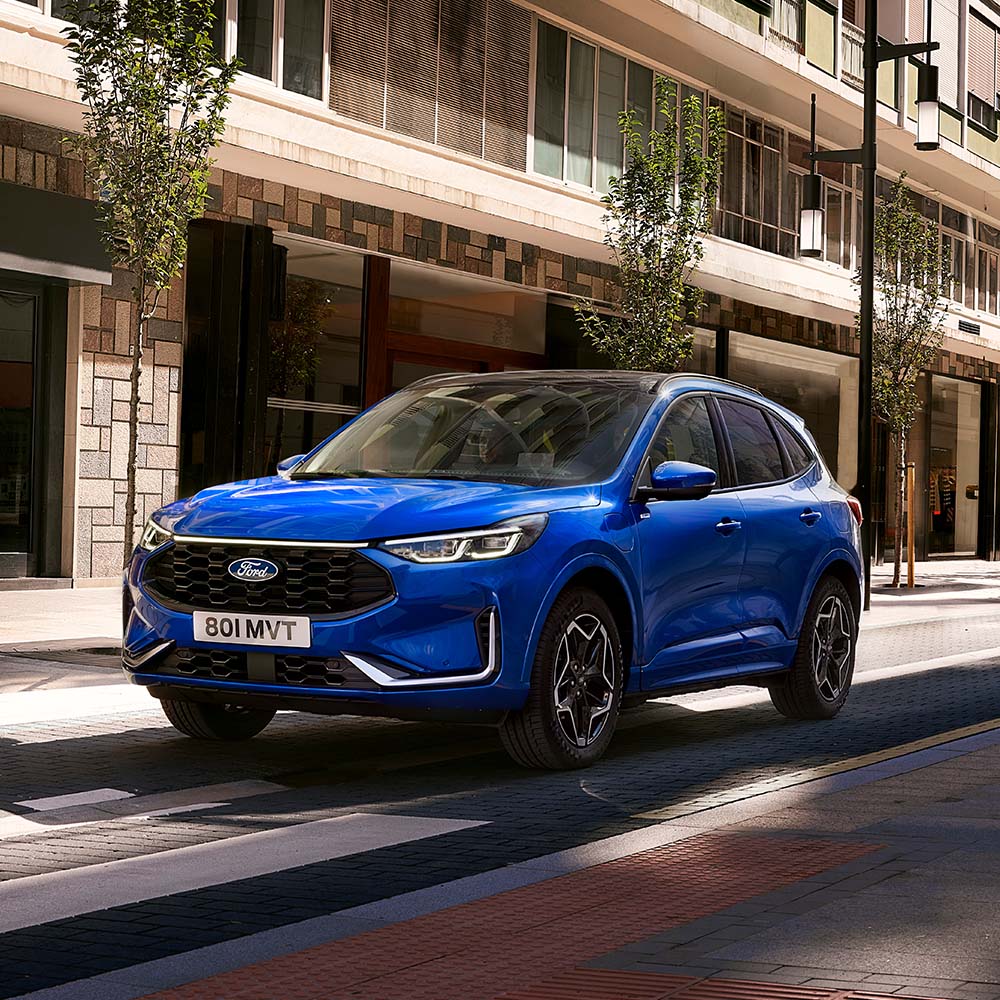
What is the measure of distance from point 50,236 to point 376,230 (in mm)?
5574

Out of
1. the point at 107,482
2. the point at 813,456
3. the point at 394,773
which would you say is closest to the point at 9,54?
the point at 107,482

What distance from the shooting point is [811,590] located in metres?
10.0

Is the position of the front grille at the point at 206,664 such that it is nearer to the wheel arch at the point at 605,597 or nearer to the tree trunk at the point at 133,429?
the wheel arch at the point at 605,597

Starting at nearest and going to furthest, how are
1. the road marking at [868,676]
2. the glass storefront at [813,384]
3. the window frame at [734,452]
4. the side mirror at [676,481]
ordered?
the side mirror at [676,481] < the window frame at [734,452] < the road marking at [868,676] < the glass storefront at [813,384]

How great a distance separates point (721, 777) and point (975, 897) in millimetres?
2684

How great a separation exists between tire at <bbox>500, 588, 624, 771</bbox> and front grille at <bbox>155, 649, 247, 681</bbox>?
3.73 feet

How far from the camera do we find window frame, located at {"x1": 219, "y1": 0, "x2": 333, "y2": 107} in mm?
18859

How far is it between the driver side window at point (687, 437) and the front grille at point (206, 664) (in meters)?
2.22

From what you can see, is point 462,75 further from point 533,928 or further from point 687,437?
point 533,928

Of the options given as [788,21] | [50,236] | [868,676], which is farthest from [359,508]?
[788,21]

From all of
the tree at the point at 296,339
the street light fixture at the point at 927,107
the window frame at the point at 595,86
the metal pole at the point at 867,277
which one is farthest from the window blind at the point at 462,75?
the street light fixture at the point at 927,107

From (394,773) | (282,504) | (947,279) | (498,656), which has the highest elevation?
(947,279)

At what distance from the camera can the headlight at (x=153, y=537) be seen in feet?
26.5

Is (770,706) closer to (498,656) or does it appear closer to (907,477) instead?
(498,656)
